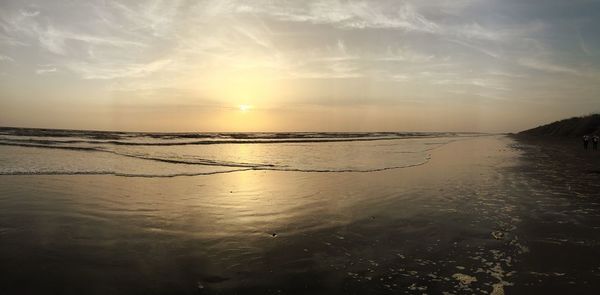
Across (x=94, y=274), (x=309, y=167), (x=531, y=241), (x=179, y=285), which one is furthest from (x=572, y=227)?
(x=309, y=167)

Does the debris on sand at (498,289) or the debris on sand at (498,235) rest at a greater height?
the debris on sand at (498,235)

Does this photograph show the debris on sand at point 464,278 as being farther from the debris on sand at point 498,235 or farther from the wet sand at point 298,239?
the debris on sand at point 498,235

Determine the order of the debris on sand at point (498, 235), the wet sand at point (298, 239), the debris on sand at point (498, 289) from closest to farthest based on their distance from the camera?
1. the debris on sand at point (498, 289)
2. the wet sand at point (298, 239)
3. the debris on sand at point (498, 235)

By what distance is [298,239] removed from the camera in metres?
7.65

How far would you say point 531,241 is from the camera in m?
7.43

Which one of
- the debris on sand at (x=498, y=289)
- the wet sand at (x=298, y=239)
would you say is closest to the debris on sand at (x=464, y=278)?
the wet sand at (x=298, y=239)

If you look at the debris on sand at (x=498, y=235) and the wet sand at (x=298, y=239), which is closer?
the wet sand at (x=298, y=239)

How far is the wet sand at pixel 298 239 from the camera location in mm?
5480

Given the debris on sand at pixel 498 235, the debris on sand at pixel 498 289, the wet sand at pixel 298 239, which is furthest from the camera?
the debris on sand at pixel 498 235

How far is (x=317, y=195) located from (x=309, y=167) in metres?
8.91

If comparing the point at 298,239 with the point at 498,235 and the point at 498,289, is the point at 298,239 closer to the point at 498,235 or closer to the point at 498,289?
the point at 498,289

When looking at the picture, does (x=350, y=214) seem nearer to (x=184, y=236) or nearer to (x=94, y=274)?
(x=184, y=236)

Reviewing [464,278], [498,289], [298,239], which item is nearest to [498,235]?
[464,278]

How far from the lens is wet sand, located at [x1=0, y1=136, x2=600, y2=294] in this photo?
18.0ft
